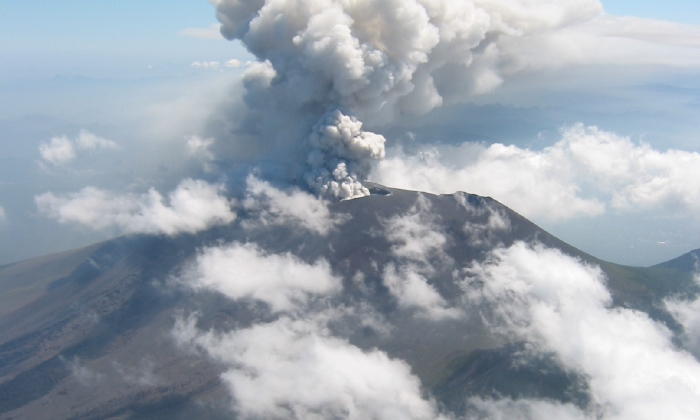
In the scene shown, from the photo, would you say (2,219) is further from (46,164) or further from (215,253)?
(215,253)

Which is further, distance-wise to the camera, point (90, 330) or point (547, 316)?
point (547, 316)

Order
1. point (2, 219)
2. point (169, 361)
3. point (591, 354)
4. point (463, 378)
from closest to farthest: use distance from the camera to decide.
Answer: point (169, 361)
point (463, 378)
point (591, 354)
point (2, 219)

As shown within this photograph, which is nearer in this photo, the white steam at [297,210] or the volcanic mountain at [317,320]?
the volcanic mountain at [317,320]

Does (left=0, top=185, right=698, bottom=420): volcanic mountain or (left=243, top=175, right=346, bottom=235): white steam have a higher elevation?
(left=243, top=175, right=346, bottom=235): white steam

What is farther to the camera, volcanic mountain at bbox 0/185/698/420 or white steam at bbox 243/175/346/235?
white steam at bbox 243/175/346/235

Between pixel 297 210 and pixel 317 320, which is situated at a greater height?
pixel 297 210

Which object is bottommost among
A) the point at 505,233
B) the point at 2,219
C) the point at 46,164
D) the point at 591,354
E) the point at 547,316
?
the point at 591,354

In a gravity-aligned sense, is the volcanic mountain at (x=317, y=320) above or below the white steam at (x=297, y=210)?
below

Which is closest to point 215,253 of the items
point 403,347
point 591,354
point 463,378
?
point 403,347
